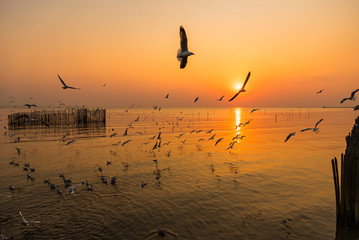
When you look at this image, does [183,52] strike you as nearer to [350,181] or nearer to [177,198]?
[350,181]

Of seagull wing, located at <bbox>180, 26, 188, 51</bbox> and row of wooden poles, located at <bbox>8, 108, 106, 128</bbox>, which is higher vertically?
seagull wing, located at <bbox>180, 26, 188, 51</bbox>

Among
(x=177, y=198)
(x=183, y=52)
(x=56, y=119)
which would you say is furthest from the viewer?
(x=56, y=119)

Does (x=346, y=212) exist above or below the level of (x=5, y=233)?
above

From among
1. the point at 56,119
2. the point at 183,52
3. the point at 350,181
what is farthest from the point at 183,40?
the point at 56,119

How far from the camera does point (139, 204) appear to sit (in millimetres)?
12664

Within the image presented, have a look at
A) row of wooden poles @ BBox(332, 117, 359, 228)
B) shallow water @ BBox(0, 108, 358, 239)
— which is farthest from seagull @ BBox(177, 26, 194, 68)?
shallow water @ BBox(0, 108, 358, 239)

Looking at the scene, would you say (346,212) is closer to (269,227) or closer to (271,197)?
(269,227)

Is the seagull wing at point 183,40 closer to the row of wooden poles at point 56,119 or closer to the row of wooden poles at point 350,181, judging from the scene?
the row of wooden poles at point 350,181

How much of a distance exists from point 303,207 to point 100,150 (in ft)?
74.2

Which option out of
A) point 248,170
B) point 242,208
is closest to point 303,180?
point 248,170

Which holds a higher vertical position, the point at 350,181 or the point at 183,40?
the point at 183,40

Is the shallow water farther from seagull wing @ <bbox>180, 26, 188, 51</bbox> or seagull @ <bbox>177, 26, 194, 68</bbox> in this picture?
seagull wing @ <bbox>180, 26, 188, 51</bbox>

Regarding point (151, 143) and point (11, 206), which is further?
point (151, 143)

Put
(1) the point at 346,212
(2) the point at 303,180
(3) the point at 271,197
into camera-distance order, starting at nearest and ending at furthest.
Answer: (1) the point at 346,212
(3) the point at 271,197
(2) the point at 303,180
